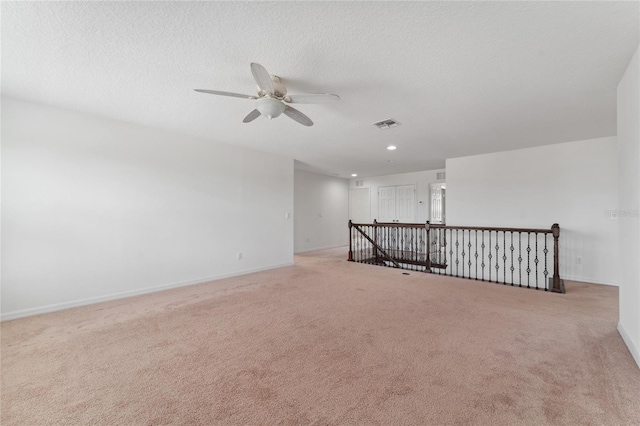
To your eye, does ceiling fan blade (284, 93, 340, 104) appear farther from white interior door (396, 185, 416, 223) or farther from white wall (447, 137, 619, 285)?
white interior door (396, 185, 416, 223)

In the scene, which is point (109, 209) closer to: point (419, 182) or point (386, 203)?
point (386, 203)

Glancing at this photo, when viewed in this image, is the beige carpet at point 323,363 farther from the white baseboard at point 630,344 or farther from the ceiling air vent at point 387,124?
the ceiling air vent at point 387,124

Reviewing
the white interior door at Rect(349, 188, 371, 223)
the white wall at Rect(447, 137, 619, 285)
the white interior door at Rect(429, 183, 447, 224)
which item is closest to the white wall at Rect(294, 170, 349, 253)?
the white interior door at Rect(349, 188, 371, 223)

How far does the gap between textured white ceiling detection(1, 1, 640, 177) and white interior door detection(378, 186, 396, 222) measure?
15.7ft

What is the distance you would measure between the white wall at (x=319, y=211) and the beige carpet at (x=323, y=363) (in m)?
4.39

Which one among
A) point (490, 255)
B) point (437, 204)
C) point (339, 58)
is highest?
point (339, 58)

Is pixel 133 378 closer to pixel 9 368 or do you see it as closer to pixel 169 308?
pixel 9 368

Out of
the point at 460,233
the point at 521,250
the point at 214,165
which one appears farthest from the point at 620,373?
the point at 214,165

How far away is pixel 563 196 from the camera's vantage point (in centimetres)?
455

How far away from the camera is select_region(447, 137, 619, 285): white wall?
421cm

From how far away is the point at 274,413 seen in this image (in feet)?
4.81

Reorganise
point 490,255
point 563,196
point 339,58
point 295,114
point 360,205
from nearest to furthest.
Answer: point 339,58 < point 295,114 < point 563,196 < point 490,255 < point 360,205

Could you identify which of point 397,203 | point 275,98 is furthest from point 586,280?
point 275,98

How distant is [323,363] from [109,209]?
3.53m
